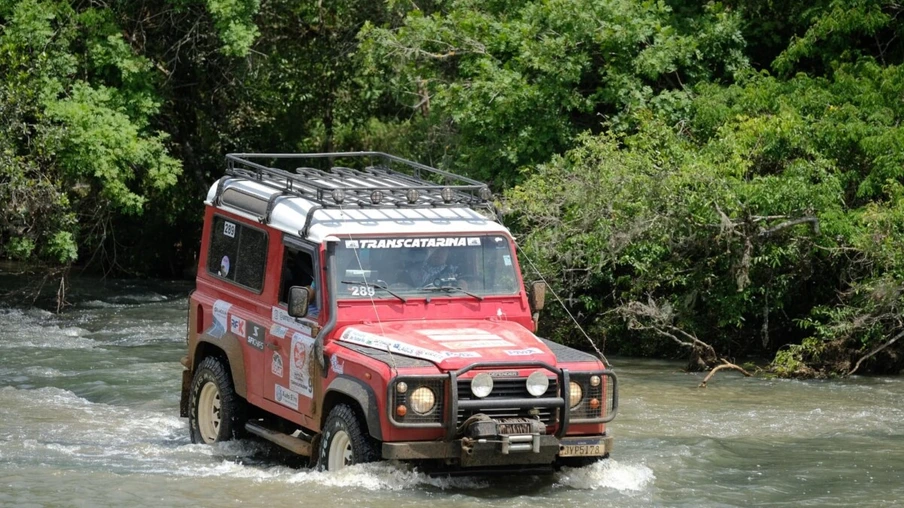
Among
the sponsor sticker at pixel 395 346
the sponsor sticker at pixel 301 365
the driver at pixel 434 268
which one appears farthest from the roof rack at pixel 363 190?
the sponsor sticker at pixel 395 346

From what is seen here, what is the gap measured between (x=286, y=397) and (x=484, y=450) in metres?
2.15

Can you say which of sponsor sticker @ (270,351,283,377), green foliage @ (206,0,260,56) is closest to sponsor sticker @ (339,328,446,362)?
sponsor sticker @ (270,351,283,377)

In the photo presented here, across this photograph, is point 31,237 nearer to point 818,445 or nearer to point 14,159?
point 14,159

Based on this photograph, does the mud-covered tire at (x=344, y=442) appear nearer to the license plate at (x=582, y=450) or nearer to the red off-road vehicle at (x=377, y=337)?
the red off-road vehicle at (x=377, y=337)

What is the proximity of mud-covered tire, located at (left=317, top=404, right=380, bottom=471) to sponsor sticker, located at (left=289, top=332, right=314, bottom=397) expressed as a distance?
0.48 metres

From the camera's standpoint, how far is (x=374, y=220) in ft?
35.8

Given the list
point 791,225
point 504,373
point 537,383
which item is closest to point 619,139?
point 791,225

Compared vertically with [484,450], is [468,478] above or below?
below

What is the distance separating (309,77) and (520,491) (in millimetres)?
19450

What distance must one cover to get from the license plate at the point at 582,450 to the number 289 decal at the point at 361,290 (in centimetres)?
188

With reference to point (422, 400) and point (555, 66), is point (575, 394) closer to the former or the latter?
point (422, 400)

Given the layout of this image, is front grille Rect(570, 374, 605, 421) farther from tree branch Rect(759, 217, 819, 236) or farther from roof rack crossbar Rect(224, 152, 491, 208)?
tree branch Rect(759, 217, 819, 236)

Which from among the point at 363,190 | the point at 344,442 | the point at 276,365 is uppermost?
the point at 363,190

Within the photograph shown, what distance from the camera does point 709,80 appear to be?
21.6 m
